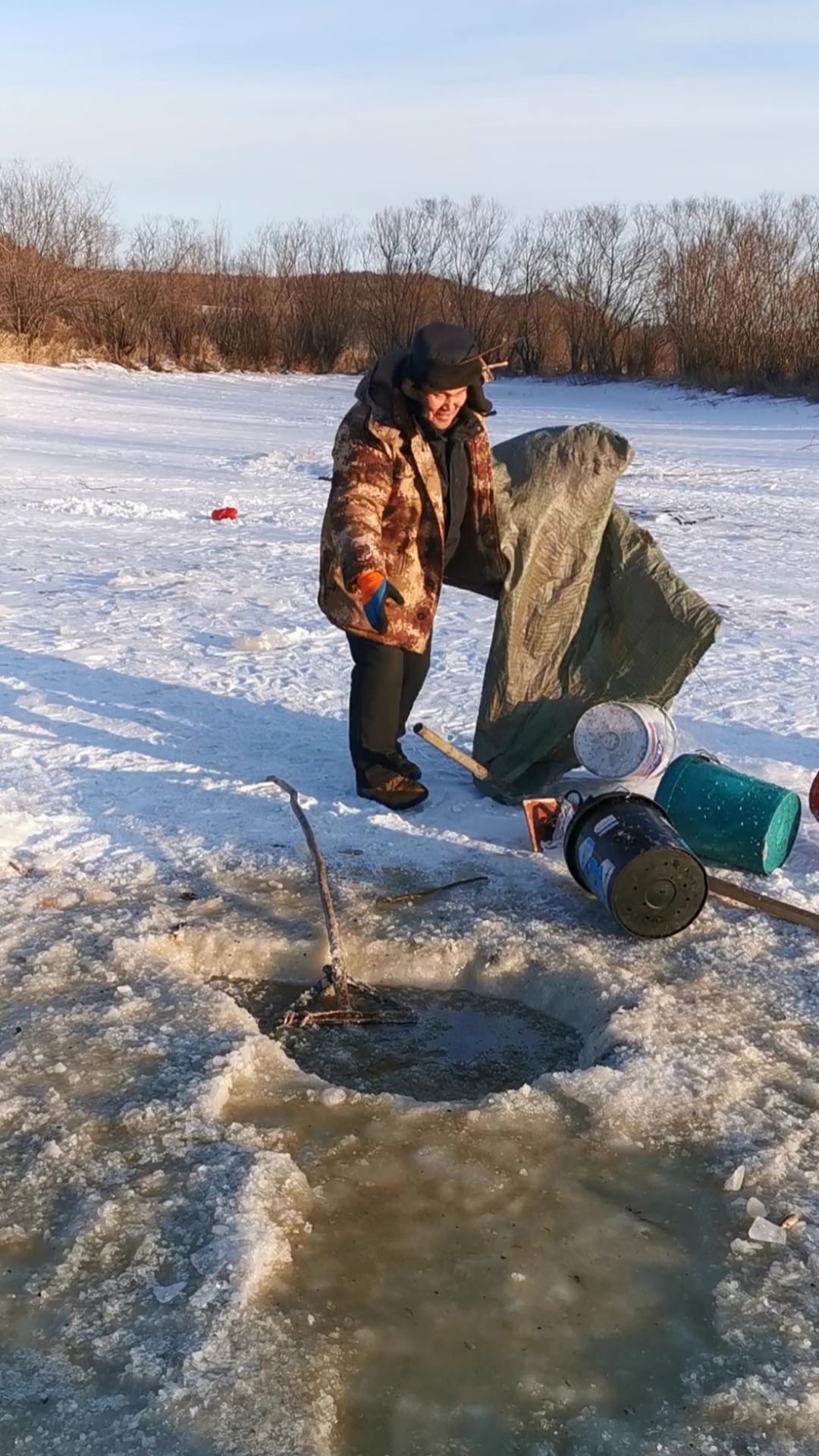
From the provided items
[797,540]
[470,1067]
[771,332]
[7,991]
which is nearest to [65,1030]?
[7,991]

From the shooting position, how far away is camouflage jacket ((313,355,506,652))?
4207mm

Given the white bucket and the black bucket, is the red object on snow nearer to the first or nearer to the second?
the white bucket

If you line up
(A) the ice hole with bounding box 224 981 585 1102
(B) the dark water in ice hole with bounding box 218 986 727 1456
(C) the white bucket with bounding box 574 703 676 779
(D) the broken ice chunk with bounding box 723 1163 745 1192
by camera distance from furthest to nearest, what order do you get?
1. (C) the white bucket with bounding box 574 703 676 779
2. (A) the ice hole with bounding box 224 981 585 1102
3. (D) the broken ice chunk with bounding box 723 1163 745 1192
4. (B) the dark water in ice hole with bounding box 218 986 727 1456

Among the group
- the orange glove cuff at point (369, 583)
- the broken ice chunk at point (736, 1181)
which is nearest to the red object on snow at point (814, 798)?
the orange glove cuff at point (369, 583)

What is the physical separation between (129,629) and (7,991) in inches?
147

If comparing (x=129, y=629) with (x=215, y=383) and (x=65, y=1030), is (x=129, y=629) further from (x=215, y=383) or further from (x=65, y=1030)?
(x=215, y=383)

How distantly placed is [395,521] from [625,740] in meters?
1.07

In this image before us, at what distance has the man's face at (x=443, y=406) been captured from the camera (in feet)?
13.6

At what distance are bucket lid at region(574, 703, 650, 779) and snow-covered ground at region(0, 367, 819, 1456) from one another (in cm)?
37

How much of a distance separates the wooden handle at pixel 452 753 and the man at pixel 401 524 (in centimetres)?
22

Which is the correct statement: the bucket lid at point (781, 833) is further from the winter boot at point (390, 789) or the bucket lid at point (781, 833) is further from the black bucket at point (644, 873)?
the winter boot at point (390, 789)

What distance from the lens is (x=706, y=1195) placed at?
2.62 metres

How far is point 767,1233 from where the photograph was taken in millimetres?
2494

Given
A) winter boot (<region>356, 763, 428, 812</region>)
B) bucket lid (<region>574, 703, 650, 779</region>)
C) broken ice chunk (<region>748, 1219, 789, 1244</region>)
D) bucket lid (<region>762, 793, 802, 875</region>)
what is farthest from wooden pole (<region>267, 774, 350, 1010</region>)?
bucket lid (<region>762, 793, 802, 875</region>)
